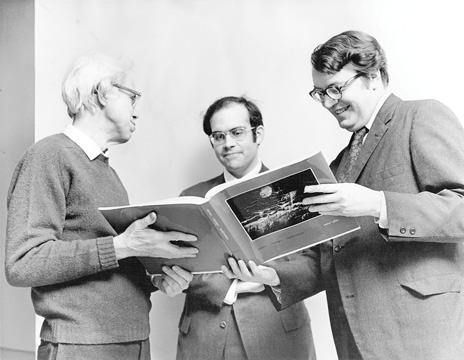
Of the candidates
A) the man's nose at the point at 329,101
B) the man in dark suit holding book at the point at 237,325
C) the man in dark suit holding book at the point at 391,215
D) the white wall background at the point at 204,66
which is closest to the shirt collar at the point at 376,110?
the man in dark suit holding book at the point at 391,215

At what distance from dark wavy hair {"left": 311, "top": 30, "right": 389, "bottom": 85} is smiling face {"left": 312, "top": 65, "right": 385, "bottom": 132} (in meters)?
0.02

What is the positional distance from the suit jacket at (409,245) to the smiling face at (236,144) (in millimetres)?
690

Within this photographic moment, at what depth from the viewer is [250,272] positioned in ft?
4.89

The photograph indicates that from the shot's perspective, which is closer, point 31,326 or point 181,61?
point 31,326

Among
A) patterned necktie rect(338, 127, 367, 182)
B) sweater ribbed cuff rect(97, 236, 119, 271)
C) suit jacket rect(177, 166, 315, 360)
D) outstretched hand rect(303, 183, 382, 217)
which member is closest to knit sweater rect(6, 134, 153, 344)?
sweater ribbed cuff rect(97, 236, 119, 271)

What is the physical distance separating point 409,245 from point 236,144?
90 cm

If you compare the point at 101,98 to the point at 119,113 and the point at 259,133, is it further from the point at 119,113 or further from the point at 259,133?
the point at 259,133

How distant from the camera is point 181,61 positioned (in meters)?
2.44

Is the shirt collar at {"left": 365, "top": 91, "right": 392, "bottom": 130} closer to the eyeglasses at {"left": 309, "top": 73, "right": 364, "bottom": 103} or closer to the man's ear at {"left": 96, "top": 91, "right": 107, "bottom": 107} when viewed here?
the eyeglasses at {"left": 309, "top": 73, "right": 364, "bottom": 103}

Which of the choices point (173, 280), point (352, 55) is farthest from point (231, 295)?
point (352, 55)

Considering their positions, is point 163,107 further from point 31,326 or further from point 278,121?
point 31,326

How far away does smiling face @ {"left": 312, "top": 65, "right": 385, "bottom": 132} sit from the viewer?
4.85ft

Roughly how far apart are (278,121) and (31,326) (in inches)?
54.5

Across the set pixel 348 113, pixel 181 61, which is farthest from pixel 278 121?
pixel 348 113
